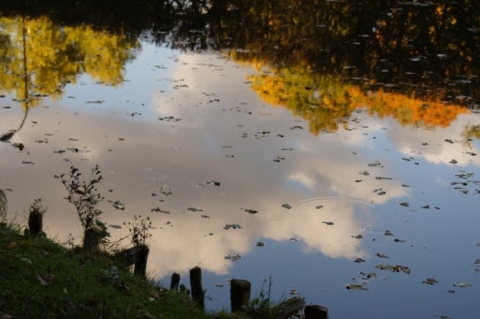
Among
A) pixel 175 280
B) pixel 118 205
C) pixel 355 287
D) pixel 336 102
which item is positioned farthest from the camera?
pixel 336 102

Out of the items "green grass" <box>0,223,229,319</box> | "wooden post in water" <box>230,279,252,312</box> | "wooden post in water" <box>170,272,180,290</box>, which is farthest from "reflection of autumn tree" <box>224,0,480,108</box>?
"green grass" <box>0,223,229,319</box>

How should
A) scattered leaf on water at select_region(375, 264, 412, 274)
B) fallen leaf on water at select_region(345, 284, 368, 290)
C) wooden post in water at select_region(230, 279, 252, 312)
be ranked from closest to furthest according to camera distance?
wooden post in water at select_region(230, 279, 252, 312), fallen leaf on water at select_region(345, 284, 368, 290), scattered leaf on water at select_region(375, 264, 412, 274)

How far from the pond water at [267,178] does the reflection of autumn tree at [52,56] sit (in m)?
0.11

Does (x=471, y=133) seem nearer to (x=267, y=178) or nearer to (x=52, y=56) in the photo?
(x=267, y=178)

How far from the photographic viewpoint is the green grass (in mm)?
6027

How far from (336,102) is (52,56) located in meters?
8.00

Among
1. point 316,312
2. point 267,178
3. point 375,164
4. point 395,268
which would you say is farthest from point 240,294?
point 375,164

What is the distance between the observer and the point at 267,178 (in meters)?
13.1

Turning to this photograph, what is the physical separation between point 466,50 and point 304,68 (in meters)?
6.50

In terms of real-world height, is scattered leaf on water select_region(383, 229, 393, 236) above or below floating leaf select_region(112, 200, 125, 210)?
above

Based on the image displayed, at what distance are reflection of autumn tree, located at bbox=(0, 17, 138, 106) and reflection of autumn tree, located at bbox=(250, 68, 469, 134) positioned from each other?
4.17 meters

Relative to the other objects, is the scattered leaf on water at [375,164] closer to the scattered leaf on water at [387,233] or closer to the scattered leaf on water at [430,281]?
the scattered leaf on water at [387,233]

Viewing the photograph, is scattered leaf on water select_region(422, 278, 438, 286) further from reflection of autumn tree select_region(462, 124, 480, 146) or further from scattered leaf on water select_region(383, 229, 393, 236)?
reflection of autumn tree select_region(462, 124, 480, 146)

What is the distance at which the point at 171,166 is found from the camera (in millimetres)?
13344
